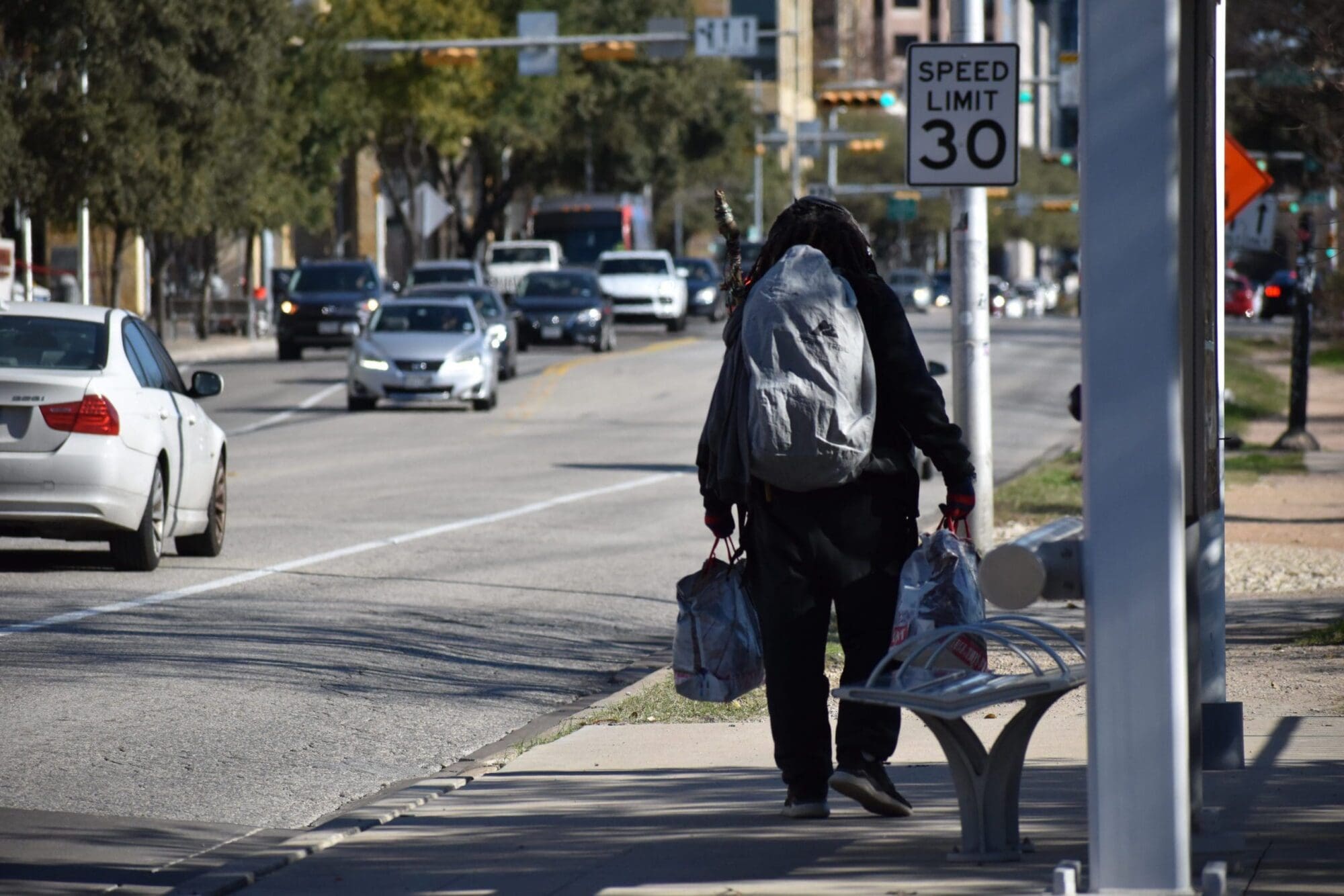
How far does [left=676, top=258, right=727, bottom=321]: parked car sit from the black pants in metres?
56.5

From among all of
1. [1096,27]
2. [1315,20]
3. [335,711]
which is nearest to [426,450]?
[1315,20]

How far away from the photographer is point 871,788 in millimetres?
6117

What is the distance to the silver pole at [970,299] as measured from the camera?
12688mm

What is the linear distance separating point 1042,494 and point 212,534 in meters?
7.46

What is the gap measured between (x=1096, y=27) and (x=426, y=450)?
62.5 ft

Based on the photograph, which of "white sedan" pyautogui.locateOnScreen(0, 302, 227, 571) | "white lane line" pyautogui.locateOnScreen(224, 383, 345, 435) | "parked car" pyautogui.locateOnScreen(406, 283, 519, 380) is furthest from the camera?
"parked car" pyautogui.locateOnScreen(406, 283, 519, 380)

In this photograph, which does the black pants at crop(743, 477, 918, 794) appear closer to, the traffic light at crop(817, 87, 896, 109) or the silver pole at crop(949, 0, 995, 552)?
the silver pole at crop(949, 0, 995, 552)

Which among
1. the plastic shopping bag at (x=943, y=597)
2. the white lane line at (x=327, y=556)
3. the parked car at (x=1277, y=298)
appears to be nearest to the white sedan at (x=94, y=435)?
the white lane line at (x=327, y=556)

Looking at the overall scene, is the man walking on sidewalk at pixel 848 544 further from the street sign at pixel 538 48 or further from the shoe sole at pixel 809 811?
the street sign at pixel 538 48

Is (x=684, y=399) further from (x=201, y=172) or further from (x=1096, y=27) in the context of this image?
(x=1096, y=27)

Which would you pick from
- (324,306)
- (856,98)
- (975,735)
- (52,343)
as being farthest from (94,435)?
(856,98)

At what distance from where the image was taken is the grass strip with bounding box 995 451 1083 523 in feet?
54.3

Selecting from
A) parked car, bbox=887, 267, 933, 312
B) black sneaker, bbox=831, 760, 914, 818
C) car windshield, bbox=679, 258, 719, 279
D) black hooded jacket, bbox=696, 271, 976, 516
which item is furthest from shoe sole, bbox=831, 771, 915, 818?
parked car, bbox=887, 267, 933, 312

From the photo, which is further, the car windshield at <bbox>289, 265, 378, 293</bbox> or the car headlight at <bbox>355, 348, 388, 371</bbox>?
the car windshield at <bbox>289, 265, 378, 293</bbox>
